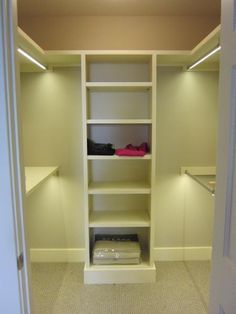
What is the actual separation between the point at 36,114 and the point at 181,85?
1.48 m

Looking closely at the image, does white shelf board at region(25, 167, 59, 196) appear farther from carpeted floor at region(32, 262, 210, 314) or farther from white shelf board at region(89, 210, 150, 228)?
carpeted floor at region(32, 262, 210, 314)

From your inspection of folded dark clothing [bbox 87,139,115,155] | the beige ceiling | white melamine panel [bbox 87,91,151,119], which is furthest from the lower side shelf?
the beige ceiling

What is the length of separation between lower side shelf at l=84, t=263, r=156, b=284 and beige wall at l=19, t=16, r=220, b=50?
6.85 ft

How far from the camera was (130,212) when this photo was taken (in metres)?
2.66

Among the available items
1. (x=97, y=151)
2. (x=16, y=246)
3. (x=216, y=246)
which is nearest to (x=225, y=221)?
(x=216, y=246)

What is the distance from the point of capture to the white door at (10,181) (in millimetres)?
813

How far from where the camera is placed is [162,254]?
2.82m

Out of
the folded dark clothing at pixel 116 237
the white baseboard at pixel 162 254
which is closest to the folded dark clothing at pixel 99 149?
the folded dark clothing at pixel 116 237

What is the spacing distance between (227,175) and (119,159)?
152cm

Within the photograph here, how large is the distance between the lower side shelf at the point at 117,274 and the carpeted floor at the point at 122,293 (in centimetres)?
5

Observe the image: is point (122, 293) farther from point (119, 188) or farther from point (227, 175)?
point (227, 175)

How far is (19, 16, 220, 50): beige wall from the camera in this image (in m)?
2.46

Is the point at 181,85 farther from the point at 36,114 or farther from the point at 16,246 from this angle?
the point at 16,246

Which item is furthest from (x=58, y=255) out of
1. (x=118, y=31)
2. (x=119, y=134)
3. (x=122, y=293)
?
(x=118, y=31)
